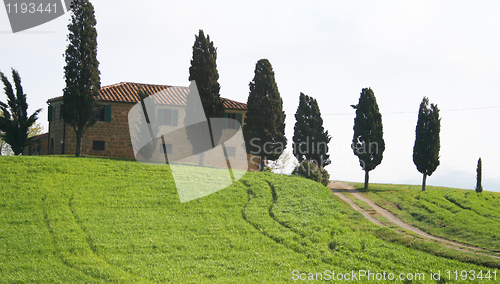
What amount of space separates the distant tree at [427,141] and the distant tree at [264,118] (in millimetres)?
14394

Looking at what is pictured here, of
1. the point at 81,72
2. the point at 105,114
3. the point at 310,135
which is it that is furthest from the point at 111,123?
the point at 310,135

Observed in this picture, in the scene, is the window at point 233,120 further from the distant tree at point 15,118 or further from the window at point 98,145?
the distant tree at point 15,118

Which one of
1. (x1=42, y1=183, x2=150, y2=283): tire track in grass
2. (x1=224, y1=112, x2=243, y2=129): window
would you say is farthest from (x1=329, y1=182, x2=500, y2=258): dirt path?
Result: (x1=42, y1=183, x2=150, y2=283): tire track in grass

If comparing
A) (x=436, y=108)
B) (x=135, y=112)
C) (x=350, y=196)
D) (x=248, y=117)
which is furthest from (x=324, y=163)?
(x=135, y=112)

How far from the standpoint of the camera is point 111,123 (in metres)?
37.7

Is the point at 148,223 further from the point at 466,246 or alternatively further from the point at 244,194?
the point at 466,246

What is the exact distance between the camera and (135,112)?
1486 inches

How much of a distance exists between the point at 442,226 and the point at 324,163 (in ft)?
47.8

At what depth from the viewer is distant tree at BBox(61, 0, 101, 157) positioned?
32.4 m

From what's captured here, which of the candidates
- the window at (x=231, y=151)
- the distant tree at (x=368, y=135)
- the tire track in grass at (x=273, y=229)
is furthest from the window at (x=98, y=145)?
the distant tree at (x=368, y=135)

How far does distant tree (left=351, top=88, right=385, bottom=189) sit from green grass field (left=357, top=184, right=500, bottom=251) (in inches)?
113

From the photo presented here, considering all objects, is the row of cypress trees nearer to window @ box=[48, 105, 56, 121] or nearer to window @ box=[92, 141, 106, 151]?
window @ box=[92, 141, 106, 151]

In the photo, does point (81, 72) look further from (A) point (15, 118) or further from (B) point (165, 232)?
(B) point (165, 232)

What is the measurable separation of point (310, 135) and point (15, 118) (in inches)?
977
